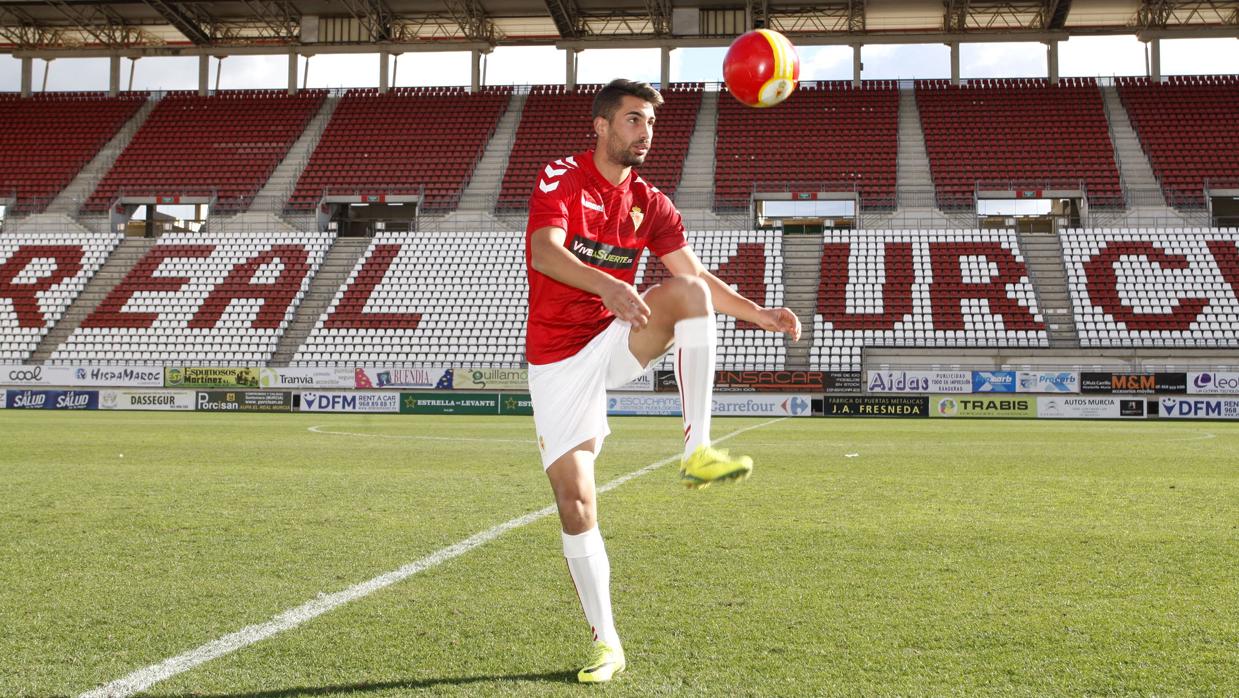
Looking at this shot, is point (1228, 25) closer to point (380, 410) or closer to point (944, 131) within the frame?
point (944, 131)

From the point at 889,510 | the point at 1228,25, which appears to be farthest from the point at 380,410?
the point at 1228,25

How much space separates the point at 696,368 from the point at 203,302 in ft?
102

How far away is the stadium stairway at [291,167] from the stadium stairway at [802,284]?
18334 millimetres

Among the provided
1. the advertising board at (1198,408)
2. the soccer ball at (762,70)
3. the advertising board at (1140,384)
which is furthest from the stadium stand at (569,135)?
the soccer ball at (762,70)

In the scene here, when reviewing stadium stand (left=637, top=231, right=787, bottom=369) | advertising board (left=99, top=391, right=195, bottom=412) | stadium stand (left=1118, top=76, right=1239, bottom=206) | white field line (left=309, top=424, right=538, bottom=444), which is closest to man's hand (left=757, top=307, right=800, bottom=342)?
white field line (left=309, top=424, right=538, bottom=444)

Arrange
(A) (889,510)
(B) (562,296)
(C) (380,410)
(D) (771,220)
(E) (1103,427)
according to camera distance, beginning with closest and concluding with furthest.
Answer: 1. (B) (562,296)
2. (A) (889,510)
3. (E) (1103,427)
4. (C) (380,410)
5. (D) (771,220)

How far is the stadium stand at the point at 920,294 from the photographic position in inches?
1087

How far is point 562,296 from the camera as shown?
3.89m

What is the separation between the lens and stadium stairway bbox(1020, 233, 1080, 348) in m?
27.9

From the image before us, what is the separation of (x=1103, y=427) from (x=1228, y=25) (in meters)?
25.0

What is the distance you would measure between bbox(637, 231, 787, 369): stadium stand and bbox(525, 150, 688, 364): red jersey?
22525 millimetres

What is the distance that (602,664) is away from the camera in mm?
3365

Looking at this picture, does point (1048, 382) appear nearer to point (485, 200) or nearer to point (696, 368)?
point (485, 200)

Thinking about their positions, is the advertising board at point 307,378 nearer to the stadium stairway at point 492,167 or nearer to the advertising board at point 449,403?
the advertising board at point 449,403
